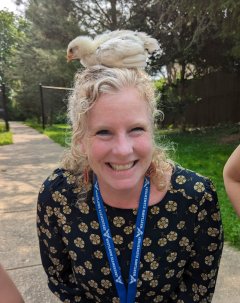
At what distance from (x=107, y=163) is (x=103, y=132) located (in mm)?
130

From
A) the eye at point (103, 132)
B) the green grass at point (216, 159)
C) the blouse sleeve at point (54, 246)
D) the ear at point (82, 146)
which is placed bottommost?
the green grass at point (216, 159)

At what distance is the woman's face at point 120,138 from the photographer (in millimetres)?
1494

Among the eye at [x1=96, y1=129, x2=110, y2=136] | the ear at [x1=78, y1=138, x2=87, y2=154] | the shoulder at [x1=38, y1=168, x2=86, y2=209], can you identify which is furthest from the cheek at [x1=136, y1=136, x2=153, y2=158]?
the shoulder at [x1=38, y1=168, x2=86, y2=209]

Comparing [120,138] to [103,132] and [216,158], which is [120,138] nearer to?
[103,132]

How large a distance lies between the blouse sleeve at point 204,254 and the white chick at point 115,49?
2.10 ft

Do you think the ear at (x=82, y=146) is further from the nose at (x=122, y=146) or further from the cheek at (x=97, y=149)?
the nose at (x=122, y=146)

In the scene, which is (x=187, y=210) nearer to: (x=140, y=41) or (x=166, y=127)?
(x=140, y=41)

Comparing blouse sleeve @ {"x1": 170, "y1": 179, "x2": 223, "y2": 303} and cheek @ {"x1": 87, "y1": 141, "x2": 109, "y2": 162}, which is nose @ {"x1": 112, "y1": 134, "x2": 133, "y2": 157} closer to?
cheek @ {"x1": 87, "y1": 141, "x2": 109, "y2": 162}

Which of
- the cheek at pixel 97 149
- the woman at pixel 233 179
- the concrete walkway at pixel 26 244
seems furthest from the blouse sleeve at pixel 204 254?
the concrete walkway at pixel 26 244

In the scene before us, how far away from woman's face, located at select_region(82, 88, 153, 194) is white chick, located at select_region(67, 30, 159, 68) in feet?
0.43

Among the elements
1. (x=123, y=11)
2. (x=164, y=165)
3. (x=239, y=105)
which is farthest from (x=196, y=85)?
(x=164, y=165)

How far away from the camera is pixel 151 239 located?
166 centimetres

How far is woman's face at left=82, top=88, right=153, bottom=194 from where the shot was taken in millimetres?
1494

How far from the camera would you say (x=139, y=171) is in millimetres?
1574
